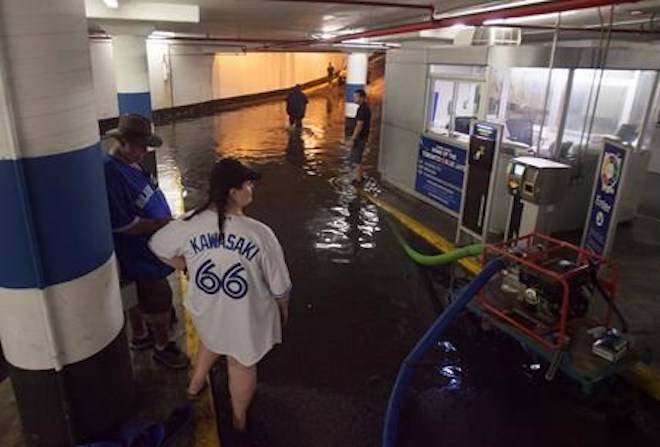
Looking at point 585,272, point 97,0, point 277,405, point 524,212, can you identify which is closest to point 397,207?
point 524,212

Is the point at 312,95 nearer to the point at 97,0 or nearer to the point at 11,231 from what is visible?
the point at 97,0

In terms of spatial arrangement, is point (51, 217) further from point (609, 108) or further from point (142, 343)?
point (609, 108)

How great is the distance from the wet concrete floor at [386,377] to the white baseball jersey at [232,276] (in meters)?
0.90

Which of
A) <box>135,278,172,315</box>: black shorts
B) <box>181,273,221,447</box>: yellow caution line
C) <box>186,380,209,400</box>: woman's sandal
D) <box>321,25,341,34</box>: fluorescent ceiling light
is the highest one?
<box>321,25,341,34</box>: fluorescent ceiling light

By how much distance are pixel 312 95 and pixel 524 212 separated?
28.6 m

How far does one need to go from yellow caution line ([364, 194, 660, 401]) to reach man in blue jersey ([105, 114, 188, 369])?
12.0 feet

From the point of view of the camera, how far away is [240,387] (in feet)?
10.4

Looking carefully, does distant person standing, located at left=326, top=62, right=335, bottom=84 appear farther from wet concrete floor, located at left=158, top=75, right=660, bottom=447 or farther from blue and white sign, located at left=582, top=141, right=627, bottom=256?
blue and white sign, located at left=582, top=141, right=627, bottom=256

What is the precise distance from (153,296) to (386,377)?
2.00 meters

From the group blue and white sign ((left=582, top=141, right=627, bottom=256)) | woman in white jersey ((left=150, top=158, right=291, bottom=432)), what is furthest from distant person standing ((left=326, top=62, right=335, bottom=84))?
woman in white jersey ((left=150, top=158, right=291, bottom=432))

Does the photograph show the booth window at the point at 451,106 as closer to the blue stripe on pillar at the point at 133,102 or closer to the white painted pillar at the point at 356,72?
the blue stripe on pillar at the point at 133,102

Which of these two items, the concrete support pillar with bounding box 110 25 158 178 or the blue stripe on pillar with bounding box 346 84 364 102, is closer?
the concrete support pillar with bounding box 110 25 158 178

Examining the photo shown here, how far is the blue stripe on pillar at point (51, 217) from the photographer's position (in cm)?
240

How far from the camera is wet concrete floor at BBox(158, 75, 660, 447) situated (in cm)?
352
